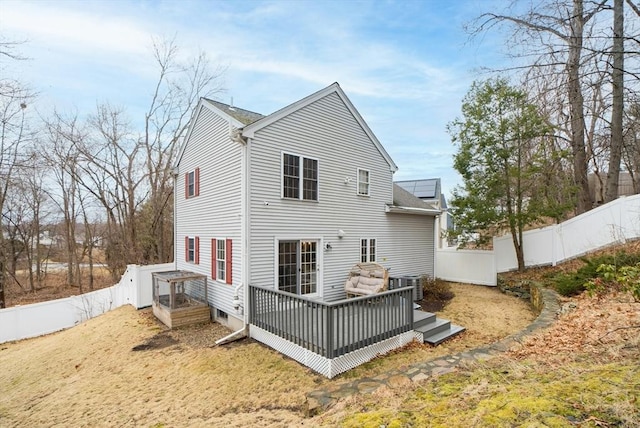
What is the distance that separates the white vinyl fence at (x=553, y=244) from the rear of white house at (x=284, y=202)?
3.74m

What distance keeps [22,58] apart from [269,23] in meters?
7.64

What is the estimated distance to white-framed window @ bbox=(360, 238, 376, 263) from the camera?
35.2 ft

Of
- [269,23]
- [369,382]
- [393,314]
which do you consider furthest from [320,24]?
[369,382]

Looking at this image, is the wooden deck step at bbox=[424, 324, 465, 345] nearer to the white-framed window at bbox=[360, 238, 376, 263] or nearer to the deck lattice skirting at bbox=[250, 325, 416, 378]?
the deck lattice skirting at bbox=[250, 325, 416, 378]

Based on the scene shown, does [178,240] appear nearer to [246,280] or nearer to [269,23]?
[246,280]

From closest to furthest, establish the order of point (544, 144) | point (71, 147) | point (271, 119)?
point (271, 119)
point (544, 144)
point (71, 147)

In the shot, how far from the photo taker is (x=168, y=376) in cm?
602

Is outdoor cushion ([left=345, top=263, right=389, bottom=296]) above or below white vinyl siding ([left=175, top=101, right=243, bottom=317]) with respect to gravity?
below

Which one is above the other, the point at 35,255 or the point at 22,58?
the point at 22,58

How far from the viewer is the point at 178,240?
12.1m

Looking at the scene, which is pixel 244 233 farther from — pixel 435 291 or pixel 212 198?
pixel 435 291

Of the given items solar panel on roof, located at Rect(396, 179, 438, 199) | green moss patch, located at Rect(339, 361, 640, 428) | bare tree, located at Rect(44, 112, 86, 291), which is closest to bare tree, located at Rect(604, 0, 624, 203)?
green moss patch, located at Rect(339, 361, 640, 428)

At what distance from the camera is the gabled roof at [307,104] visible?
7926 mm

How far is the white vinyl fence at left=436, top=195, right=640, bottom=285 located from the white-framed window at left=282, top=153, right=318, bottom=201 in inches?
334
